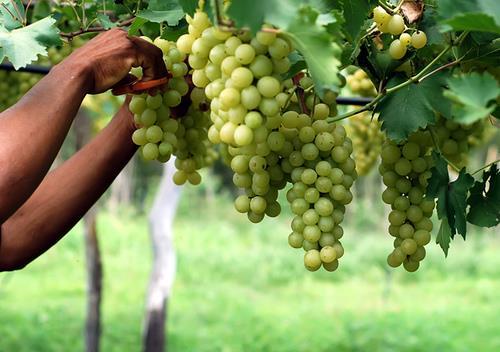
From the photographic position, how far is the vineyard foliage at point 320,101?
3.18 ft

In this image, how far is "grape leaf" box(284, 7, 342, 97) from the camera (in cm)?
89

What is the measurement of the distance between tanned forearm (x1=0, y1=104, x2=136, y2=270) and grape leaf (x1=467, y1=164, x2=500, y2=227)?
2.31 feet

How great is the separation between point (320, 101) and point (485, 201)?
13.2 inches

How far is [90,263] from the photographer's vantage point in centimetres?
504

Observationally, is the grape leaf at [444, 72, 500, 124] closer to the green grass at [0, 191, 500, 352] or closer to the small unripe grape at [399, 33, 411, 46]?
the small unripe grape at [399, 33, 411, 46]

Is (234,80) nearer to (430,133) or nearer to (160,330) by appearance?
(430,133)

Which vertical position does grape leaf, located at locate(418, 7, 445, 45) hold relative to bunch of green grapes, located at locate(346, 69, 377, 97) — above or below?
above

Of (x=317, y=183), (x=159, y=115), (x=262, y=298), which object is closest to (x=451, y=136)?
(x=317, y=183)

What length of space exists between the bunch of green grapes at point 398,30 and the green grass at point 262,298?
19.5 ft

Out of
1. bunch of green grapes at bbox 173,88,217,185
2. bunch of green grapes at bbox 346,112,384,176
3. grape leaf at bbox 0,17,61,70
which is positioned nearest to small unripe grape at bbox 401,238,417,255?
bunch of green grapes at bbox 173,88,217,185

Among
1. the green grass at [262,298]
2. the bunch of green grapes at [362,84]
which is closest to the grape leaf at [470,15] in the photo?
the bunch of green grapes at [362,84]

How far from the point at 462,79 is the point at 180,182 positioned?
0.76 m

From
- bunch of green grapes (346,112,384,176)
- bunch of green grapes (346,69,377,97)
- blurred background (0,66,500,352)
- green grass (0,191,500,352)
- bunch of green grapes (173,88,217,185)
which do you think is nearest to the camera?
bunch of green grapes (173,88,217,185)

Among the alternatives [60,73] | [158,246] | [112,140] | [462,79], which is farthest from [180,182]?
[158,246]
